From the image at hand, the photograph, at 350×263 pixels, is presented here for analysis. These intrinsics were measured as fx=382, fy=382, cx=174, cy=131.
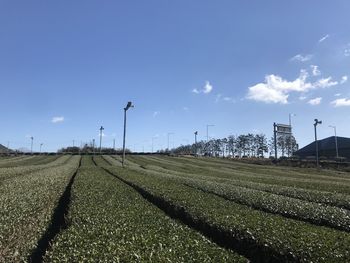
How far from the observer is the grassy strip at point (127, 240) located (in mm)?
9883

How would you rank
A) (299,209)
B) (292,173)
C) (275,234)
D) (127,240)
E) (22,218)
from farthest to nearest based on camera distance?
(292,173) → (299,209) → (22,218) → (275,234) → (127,240)

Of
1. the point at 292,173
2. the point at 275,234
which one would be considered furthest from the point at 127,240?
the point at 292,173

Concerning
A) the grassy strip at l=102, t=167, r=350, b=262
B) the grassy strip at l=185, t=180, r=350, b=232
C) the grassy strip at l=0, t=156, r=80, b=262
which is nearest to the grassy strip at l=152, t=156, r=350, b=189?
the grassy strip at l=185, t=180, r=350, b=232

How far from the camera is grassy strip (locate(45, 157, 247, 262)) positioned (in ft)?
32.4

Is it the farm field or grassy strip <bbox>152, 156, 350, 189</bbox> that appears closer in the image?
the farm field

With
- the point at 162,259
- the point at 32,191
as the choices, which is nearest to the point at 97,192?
the point at 32,191

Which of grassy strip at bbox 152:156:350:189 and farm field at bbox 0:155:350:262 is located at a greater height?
grassy strip at bbox 152:156:350:189

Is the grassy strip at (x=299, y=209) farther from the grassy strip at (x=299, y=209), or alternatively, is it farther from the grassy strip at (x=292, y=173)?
the grassy strip at (x=292, y=173)

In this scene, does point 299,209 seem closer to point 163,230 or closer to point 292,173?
point 163,230

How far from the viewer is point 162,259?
31.5 ft

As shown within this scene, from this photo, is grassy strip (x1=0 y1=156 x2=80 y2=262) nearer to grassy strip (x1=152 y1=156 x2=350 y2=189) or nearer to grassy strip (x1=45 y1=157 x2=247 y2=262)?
grassy strip (x1=45 y1=157 x2=247 y2=262)

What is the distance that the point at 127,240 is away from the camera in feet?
38.0

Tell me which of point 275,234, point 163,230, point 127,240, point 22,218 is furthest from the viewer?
A: point 22,218

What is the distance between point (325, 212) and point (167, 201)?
8.25m
